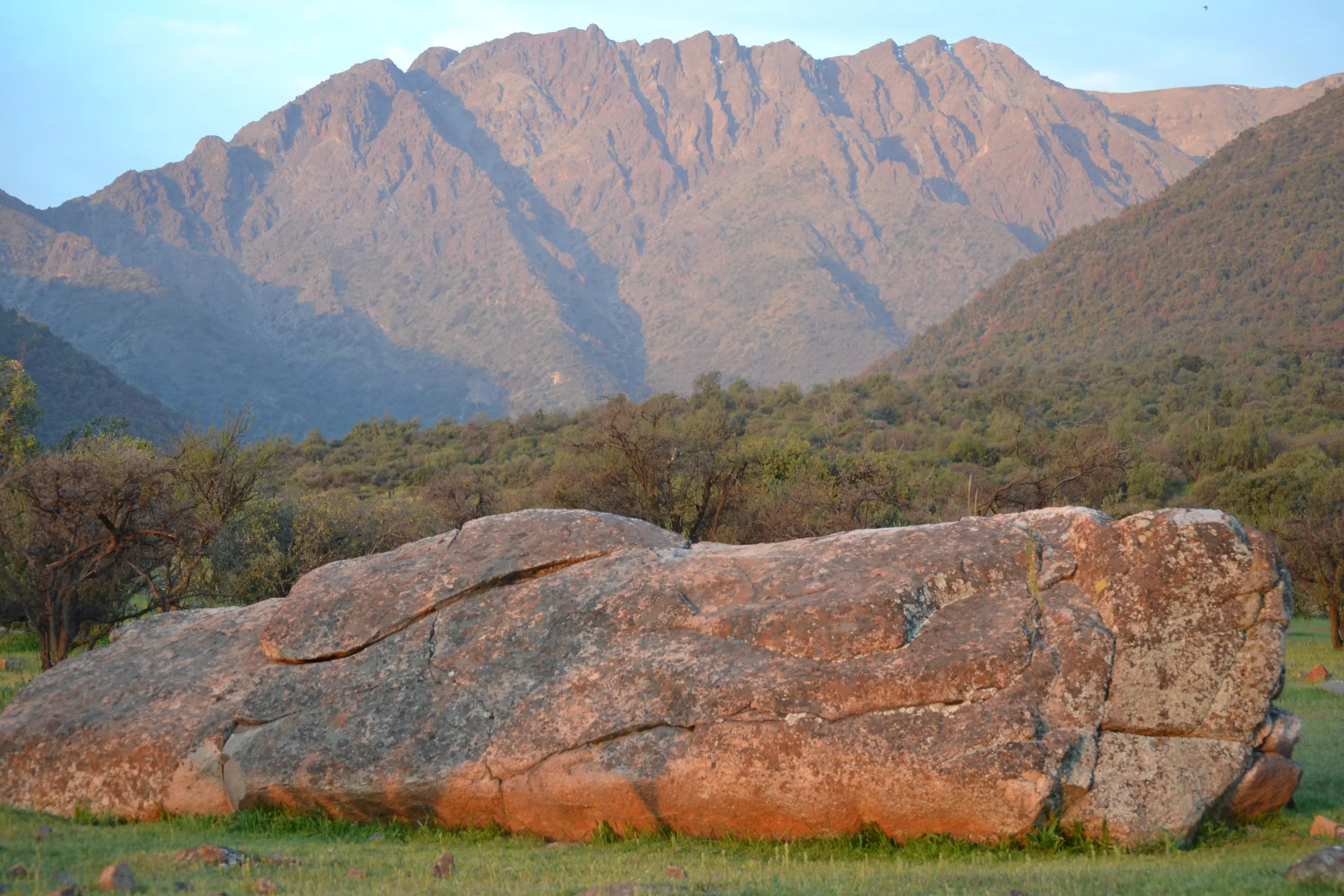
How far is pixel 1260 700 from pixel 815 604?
365 cm

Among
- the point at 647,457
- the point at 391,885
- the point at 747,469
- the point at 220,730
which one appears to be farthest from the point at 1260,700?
the point at 747,469

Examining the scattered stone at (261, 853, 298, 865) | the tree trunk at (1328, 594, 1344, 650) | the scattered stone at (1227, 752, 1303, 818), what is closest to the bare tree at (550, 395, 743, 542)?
the tree trunk at (1328, 594, 1344, 650)

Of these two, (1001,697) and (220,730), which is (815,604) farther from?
(220,730)

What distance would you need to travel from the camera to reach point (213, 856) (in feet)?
26.6

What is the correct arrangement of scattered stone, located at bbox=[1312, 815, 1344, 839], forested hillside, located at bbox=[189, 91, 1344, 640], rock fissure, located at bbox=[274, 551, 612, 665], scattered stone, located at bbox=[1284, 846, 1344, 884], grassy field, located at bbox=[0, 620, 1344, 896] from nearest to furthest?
scattered stone, located at bbox=[1284, 846, 1344, 884] → grassy field, located at bbox=[0, 620, 1344, 896] → scattered stone, located at bbox=[1312, 815, 1344, 839] → rock fissure, located at bbox=[274, 551, 612, 665] → forested hillside, located at bbox=[189, 91, 1344, 640]

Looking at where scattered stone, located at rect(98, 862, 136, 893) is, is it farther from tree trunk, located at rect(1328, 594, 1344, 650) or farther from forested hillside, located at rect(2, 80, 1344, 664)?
tree trunk, located at rect(1328, 594, 1344, 650)

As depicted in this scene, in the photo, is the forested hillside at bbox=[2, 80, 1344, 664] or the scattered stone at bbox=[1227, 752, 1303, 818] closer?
the scattered stone at bbox=[1227, 752, 1303, 818]

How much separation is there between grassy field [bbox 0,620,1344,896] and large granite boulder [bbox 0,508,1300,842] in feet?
0.76

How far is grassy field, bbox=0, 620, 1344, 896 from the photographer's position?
7.31m

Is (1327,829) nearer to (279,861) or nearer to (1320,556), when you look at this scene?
(279,861)

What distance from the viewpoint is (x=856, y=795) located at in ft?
28.8

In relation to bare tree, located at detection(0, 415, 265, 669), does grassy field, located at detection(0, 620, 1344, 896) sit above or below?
below

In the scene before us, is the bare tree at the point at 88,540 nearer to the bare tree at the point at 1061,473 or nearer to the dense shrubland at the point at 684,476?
the dense shrubland at the point at 684,476

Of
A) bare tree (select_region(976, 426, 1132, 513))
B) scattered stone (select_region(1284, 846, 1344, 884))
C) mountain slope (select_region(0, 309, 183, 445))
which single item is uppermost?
mountain slope (select_region(0, 309, 183, 445))
